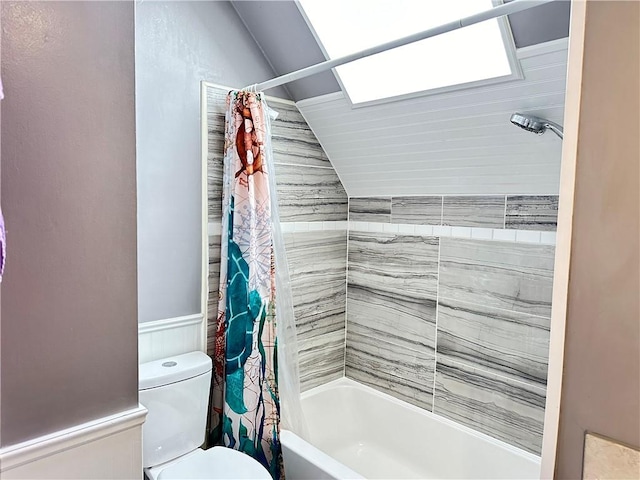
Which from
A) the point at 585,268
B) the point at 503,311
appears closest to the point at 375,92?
the point at 503,311

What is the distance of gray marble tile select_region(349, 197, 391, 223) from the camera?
2588mm

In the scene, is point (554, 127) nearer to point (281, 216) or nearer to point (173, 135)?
point (281, 216)

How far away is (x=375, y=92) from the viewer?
84.0 inches

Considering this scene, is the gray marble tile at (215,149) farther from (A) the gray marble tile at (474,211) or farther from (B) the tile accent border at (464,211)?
(A) the gray marble tile at (474,211)

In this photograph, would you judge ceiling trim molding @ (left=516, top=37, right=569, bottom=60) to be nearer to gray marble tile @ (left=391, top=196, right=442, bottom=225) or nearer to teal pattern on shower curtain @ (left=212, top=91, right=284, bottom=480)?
gray marble tile @ (left=391, top=196, right=442, bottom=225)

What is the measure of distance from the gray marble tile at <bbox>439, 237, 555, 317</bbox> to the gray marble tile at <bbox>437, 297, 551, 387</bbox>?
5 centimetres

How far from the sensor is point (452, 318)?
2.34 metres

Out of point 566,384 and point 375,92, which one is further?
point 375,92

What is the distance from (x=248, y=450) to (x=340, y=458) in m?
0.74

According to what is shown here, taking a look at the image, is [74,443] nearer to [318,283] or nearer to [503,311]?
[318,283]

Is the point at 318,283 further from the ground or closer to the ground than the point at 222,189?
closer to the ground

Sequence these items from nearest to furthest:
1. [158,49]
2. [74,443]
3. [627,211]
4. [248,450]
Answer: [627,211]
[74,443]
[158,49]
[248,450]

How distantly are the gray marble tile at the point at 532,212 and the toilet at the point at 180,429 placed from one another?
155cm

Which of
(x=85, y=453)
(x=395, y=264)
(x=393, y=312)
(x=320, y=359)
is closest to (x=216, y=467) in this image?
(x=85, y=453)
